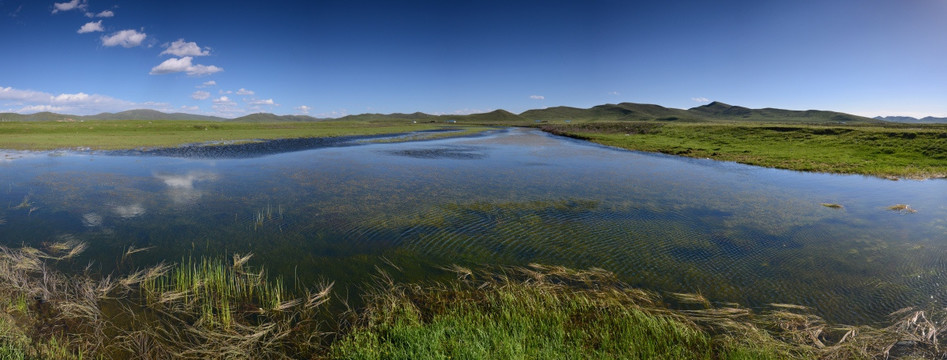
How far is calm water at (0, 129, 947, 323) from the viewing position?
10477 mm

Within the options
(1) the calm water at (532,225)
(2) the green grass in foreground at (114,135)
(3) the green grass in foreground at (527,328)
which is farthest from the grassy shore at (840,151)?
(2) the green grass in foreground at (114,135)

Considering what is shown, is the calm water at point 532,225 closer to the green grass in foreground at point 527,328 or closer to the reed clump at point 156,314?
the reed clump at point 156,314

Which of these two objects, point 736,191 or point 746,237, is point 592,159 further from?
point 746,237

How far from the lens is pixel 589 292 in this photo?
9023mm

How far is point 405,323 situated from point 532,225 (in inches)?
341

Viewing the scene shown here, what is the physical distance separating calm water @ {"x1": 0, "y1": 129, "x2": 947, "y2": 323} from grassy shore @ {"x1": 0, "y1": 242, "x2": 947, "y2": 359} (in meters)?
1.17

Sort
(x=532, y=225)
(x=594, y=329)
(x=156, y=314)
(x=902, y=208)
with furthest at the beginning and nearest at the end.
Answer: (x=902, y=208) → (x=532, y=225) → (x=156, y=314) → (x=594, y=329)

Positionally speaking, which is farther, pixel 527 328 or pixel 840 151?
pixel 840 151

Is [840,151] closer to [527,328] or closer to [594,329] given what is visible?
[594,329]

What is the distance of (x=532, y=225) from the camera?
15180mm

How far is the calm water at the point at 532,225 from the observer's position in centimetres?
1048

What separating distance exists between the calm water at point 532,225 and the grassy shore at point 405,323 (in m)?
1.17

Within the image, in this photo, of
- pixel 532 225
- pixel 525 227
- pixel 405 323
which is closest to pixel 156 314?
pixel 405 323

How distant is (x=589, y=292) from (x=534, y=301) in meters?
1.68
